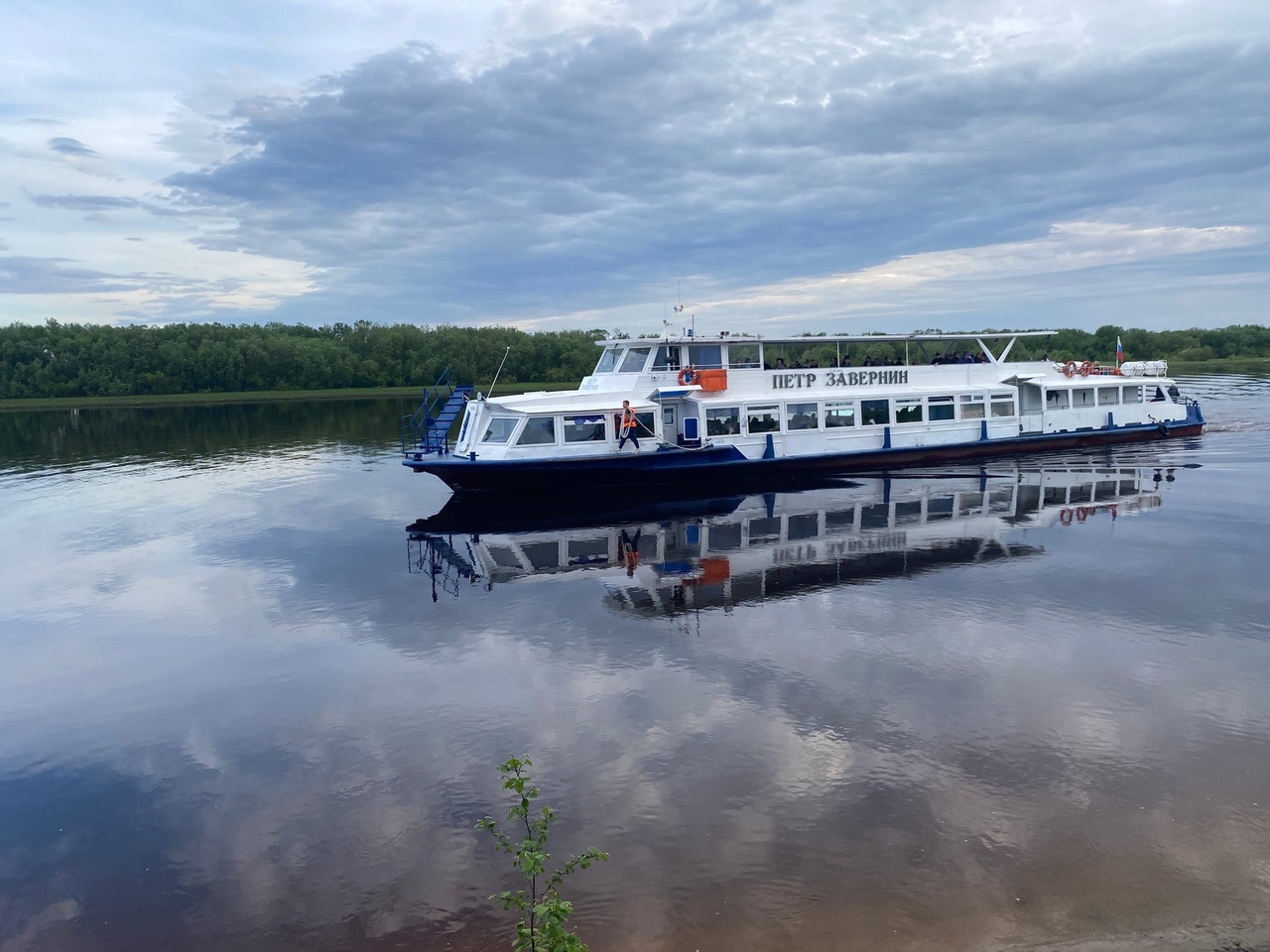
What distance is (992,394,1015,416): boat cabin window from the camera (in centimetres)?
3534

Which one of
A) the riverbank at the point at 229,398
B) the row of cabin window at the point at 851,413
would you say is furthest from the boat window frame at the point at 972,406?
the riverbank at the point at 229,398

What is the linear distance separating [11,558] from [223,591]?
8774mm

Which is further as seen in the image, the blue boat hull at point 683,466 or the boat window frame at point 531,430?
the boat window frame at point 531,430

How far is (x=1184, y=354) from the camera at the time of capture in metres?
122

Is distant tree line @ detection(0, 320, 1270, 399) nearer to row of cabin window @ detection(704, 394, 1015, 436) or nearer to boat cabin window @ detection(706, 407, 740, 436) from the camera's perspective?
row of cabin window @ detection(704, 394, 1015, 436)

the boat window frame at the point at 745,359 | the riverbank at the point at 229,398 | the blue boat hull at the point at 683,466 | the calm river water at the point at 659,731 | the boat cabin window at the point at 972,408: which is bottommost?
the calm river water at the point at 659,731

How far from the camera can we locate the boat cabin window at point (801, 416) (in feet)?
104

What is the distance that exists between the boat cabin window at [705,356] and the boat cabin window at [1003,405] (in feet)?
40.5

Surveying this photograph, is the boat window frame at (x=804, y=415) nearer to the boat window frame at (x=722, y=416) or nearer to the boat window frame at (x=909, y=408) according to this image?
the boat window frame at (x=722, y=416)

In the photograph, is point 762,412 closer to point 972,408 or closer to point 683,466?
point 683,466

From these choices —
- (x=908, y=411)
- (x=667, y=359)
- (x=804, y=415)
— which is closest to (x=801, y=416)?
(x=804, y=415)

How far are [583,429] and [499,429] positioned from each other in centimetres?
279

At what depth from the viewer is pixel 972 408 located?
35.0m

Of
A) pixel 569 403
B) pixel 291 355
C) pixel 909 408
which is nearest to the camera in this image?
pixel 569 403
